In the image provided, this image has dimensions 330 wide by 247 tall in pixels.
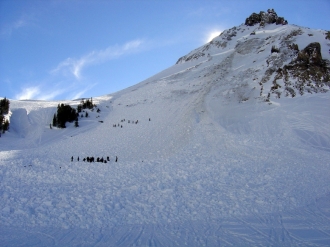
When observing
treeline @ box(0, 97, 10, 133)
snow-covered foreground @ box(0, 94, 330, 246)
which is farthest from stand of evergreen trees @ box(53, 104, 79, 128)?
snow-covered foreground @ box(0, 94, 330, 246)

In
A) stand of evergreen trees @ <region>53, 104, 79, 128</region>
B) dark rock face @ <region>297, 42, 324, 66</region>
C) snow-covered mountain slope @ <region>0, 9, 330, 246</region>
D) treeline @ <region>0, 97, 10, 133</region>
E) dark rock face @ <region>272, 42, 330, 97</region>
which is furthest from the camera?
dark rock face @ <region>297, 42, 324, 66</region>

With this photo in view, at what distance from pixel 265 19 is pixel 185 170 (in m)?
62.6

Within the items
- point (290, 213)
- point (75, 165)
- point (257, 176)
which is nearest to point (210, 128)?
point (257, 176)

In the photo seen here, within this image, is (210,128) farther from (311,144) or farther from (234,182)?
(234,182)

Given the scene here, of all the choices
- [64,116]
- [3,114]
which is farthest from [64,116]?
[3,114]

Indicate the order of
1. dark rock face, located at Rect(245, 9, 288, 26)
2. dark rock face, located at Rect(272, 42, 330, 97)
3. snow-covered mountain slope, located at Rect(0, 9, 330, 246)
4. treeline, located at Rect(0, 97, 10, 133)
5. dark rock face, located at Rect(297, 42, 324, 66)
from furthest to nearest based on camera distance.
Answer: dark rock face, located at Rect(245, 9, 288, 26) → dark rock face, located at Rect(297, 42, 324, 66) → dark rock face, located at Rect(272, 42, 330, 97) → treeline, located at Rect(0, 97, 10, 133) → snow-covered mountain slope, located at Rect(0, 9, 330, 246)

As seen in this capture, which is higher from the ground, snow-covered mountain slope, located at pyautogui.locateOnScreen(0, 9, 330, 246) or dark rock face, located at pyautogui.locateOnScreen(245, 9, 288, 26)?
dark rock face, located at pyautogui.locateOnScreen(245, 9, 288, 26)

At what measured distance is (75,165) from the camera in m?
15.6

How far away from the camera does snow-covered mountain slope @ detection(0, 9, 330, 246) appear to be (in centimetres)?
797

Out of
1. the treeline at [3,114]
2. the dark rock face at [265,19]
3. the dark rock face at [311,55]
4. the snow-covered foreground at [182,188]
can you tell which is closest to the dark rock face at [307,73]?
the dark rock face at [311,55]

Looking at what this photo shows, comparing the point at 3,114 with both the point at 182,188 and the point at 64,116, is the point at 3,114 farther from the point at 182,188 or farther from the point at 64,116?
the point at 182,188

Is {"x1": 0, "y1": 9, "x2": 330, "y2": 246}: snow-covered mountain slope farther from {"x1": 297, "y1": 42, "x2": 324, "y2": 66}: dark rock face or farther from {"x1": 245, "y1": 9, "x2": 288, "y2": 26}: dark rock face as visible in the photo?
{"x1": 245, "y1": 9, "x2": 288, "y2": 26}: dark rock face

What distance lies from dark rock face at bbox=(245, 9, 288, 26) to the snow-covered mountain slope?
28.5 meters

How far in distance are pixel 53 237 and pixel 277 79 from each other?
3001 cm
